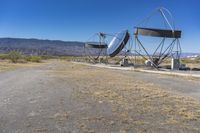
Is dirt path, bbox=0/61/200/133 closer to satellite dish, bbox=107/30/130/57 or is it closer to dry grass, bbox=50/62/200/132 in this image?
dry grass, bbox=50/62/200/132

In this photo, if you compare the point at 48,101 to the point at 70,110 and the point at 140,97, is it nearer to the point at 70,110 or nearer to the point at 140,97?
the point at 70,110

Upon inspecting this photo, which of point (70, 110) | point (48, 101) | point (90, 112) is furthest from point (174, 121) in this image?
point (48, 101)

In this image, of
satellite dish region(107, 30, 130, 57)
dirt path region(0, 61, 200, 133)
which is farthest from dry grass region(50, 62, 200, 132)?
satellite dish region(107, 30, 130, 57)

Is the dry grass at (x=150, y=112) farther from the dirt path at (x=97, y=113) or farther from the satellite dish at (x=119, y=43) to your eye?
the satellite dish at (x=119, y=43)

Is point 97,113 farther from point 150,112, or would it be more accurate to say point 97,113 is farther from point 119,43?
point 119,43

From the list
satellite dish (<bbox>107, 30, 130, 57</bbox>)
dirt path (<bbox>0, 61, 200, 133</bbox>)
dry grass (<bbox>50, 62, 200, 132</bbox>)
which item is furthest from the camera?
satellite dish (<bbox>107, 30, 130, 57</bbox>)

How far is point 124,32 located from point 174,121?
56.1 m

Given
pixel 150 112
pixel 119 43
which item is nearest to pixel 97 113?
pixel 150 112

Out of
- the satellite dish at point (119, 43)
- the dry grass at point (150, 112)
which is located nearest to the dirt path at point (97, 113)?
the dry grass at point (150, 112)

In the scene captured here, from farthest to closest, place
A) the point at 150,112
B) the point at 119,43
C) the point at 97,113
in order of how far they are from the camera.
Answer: the point at 119,43 < the point at 150,112 < the point at 97,113

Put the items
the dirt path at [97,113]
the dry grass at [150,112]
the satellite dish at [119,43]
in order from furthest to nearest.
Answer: the satellite dish at [119,43]
the dry grass at [150,112]
the dirt path at [97,113]

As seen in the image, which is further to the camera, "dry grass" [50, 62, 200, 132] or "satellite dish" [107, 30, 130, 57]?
"satellite dish" [107, 30, 130, 57]

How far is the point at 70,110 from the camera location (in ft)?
43.8

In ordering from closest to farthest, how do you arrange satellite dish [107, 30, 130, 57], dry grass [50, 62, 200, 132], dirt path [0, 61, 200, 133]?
1. dirt path [0, 61, 200, 133]
2. dry grass [50, 62, 200, 132]
3. satellite dish [107, 30, 130, 57]
